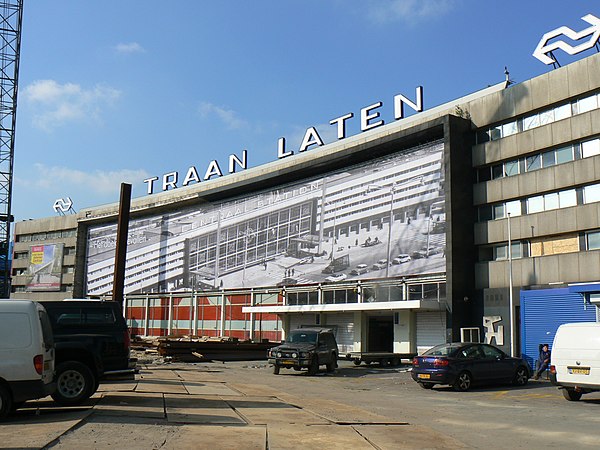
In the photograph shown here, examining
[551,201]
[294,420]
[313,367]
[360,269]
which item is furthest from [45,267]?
[294,420]

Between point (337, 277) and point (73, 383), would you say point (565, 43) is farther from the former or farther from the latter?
point (73, 383)

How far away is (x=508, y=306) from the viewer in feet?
109

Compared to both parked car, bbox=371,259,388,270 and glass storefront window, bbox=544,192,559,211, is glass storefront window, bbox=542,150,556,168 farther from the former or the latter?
parked car, bbox=371,259,388,270

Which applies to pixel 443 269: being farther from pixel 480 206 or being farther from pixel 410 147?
pixel 410 147

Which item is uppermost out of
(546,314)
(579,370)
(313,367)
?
(546,314)

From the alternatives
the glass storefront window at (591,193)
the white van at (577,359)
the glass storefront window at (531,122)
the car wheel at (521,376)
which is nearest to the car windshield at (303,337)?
the car wheel at (521,376)

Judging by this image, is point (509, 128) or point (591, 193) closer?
point (591, 193)

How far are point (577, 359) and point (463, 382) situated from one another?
4.76 m

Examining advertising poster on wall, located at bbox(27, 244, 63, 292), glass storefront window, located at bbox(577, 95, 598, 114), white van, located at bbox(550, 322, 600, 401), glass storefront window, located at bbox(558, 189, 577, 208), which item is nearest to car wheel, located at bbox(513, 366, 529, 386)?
white van, located at bbox(550, 322, 600, 401)

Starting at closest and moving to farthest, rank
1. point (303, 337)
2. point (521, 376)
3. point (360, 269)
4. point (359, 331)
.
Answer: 1. point (521, 376)
2. point (303, 337)
3. point (360, 269)
4. point (359, 331)

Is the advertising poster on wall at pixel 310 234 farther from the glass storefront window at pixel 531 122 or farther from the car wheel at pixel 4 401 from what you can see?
the car wheel at pixel 4 401

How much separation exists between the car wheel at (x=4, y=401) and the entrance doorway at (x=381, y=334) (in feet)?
99.2

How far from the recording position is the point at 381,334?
4028 cm

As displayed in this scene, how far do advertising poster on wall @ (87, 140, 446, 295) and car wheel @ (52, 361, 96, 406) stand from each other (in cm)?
2574
